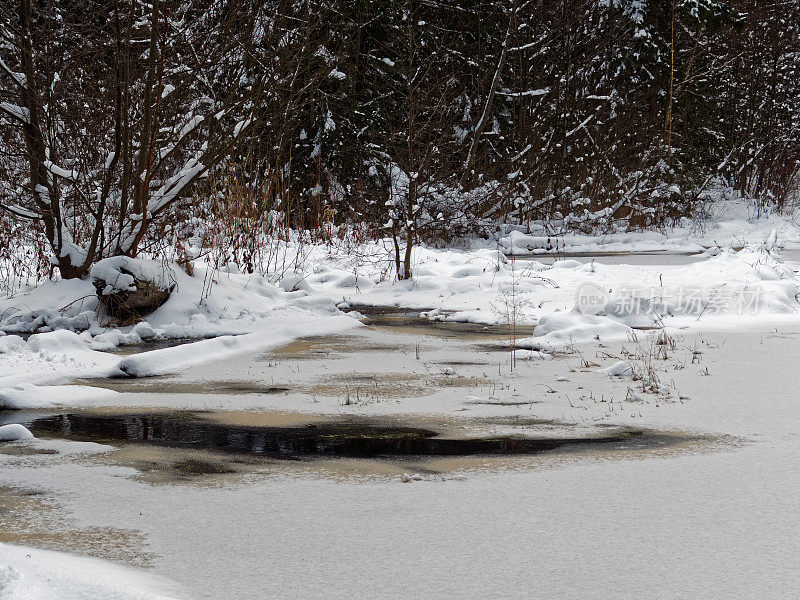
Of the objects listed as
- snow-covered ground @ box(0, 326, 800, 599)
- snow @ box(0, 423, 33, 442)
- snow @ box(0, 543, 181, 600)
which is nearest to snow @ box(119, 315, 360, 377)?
snow-covered ground @ box(0, 326, 800, 599)

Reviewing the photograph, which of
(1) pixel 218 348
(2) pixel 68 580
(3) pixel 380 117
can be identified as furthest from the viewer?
(3) pixel 380 117

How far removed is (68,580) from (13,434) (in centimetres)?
220

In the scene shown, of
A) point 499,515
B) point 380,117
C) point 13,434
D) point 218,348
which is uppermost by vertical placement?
point 380,117

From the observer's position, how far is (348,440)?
465 centimetres

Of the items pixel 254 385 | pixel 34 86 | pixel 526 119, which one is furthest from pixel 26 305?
pixel 526 119

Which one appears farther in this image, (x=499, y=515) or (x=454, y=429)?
(x=454, y=429)

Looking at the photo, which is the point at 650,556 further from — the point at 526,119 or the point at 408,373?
the point at 526,119

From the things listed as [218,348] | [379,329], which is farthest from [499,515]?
[379,329]

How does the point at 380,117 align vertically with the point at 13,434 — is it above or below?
above

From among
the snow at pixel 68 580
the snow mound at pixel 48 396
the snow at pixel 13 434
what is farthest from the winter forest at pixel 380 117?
the snow at pixel 68 580

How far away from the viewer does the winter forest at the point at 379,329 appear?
3.11 metres

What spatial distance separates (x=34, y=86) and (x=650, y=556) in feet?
25.9

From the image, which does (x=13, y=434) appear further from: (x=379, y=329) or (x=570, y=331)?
(x=570, y=331)

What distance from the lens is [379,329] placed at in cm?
888
